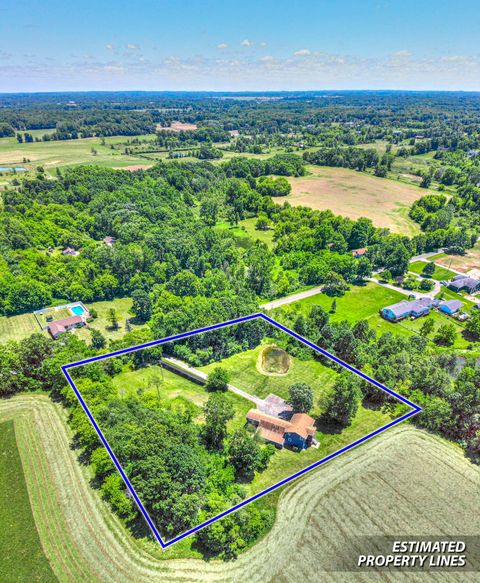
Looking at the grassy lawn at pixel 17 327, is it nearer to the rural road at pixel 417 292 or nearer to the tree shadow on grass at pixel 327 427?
the tree shadow on grass at pixel 327 427

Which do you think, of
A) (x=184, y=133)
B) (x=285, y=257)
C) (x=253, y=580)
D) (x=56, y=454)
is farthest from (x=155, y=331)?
(x=184, y=133)

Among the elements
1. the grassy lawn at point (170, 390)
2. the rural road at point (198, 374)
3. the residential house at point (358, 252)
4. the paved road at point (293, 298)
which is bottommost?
the paved road at point (293, 298)

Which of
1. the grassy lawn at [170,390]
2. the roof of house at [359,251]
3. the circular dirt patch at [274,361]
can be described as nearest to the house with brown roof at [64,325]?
the grassy lawn at [170,390]

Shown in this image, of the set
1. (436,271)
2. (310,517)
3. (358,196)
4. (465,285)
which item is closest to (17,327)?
(310,517)

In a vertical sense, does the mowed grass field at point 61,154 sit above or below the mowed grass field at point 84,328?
above

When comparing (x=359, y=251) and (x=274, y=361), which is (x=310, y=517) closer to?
(x=274, y=361)

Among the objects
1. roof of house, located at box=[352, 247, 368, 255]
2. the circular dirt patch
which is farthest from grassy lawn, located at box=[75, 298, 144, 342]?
roof of house, located at box=[352, 247, 368, 255]

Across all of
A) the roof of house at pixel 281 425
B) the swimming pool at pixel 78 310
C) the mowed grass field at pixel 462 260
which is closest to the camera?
the roof of house at pixel 281 425

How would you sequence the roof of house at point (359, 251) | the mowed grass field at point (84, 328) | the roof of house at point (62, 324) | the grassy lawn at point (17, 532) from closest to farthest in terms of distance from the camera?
the grassy lawn at point (17, 532)
the roof of house at point (62, 324)
the mowed grass field at point (84, 328)
the roof of house at point (359, 251)
